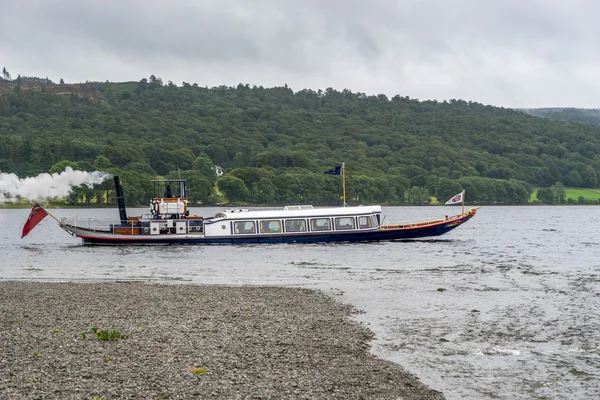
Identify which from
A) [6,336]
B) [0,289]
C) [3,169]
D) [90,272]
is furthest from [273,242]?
[3,169]

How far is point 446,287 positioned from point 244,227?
111ft

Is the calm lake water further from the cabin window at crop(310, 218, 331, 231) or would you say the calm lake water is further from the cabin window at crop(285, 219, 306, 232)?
the cabin window at crop(310, 218, 331, 231)

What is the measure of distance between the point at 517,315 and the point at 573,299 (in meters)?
7.37

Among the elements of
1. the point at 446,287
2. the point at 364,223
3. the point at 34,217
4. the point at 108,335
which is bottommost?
the point at 446,287

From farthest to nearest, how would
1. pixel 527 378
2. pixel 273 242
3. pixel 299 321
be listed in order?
pixel 273 242, pixel 299 321, pixel 527 378

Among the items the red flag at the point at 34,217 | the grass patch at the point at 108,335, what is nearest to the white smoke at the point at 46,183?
the red flag at the point at 34,217

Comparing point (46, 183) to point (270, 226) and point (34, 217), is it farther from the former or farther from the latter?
point (270, 226)

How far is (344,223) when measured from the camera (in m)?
74.4

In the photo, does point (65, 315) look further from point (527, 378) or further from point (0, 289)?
point (527, 378)

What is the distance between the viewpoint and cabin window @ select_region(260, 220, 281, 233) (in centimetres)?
7350

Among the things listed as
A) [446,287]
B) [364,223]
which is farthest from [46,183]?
[446,287]

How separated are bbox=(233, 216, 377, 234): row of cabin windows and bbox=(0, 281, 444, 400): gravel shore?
3910 cm

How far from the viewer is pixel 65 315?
27547 mm

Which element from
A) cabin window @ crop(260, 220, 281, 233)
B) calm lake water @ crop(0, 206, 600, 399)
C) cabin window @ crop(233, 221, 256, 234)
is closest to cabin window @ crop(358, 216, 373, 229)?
calm lake water @ crop(0, 206, 600, 399)
